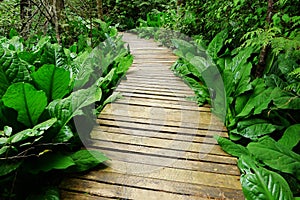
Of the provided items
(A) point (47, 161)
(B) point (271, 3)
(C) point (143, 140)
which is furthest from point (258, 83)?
(A) point (47, 161)

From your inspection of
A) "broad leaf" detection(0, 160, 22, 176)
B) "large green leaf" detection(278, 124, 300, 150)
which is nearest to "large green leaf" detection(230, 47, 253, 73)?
"large green leaf" detection(278, 124, 300, 150)

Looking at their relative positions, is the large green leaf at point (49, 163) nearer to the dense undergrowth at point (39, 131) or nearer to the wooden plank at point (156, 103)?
the dense undergrowth at point (39, 131)

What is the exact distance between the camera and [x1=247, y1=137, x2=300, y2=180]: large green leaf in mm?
1814

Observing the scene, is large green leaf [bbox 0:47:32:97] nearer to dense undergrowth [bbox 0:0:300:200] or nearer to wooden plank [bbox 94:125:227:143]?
dense undergrowth [bbox 0:0:300:200]

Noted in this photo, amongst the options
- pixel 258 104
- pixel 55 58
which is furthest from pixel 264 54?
pixel 55 58

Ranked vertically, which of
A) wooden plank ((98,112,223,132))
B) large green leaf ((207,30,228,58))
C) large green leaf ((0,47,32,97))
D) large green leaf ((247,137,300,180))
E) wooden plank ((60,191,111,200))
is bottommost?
wooden plank ((98,112,223,132))

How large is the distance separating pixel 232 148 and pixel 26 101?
1587 mm

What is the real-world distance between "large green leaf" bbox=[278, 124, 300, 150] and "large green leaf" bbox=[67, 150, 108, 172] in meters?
1.37

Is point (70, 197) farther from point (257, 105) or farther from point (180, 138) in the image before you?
point (257, 105)

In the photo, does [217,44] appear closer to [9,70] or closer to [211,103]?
[211,103]

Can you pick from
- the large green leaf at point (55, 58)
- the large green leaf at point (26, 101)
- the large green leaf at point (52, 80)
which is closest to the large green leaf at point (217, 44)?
the large green leaf at point (55, 58)

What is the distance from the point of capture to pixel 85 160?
1.96m

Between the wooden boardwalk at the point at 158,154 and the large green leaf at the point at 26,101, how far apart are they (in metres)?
0.51

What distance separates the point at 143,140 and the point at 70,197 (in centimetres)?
85
